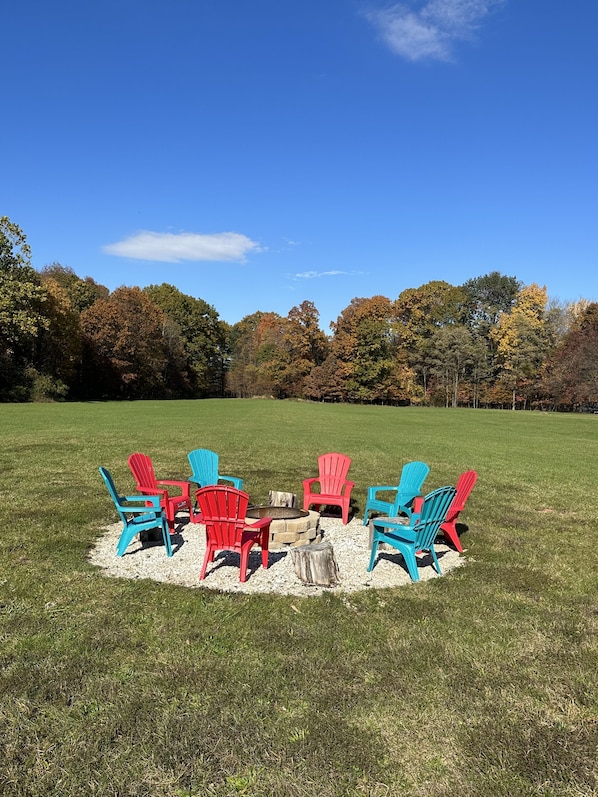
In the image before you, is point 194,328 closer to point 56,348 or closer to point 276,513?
point 56,348

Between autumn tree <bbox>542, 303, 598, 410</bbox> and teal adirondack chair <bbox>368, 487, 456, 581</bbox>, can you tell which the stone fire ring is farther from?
autumn tree <bbox>542, 303, 598, 410</bbox>

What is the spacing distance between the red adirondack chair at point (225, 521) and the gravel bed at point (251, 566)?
0.24 m

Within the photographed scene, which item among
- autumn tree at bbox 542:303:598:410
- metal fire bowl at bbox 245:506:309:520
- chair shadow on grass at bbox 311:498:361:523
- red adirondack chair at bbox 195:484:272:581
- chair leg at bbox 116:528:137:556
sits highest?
autumn tree at bbox 542:303:598:410

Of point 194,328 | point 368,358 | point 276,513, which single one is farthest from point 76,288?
point 276,513

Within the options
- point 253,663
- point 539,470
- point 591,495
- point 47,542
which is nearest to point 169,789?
point 253,663

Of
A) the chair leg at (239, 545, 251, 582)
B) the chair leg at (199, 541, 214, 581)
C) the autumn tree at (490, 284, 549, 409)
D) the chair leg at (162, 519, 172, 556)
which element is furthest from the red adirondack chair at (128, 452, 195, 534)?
the autumn tree at (490, 284, 549, 409)

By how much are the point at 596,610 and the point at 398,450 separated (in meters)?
12.2

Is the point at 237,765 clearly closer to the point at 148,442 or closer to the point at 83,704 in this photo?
the point at 83,704

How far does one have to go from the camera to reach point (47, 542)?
6582mm

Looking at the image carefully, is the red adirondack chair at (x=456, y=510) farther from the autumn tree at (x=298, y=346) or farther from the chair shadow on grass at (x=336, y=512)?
the autumn tree at (x=298, y=346)

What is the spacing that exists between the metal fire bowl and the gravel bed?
0.48 meters

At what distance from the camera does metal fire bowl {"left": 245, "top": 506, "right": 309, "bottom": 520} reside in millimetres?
7094

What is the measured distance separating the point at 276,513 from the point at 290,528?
497mm

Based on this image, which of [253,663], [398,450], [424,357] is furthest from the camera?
[424,357]
